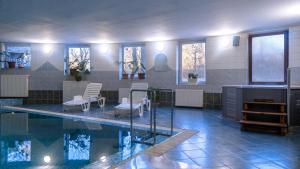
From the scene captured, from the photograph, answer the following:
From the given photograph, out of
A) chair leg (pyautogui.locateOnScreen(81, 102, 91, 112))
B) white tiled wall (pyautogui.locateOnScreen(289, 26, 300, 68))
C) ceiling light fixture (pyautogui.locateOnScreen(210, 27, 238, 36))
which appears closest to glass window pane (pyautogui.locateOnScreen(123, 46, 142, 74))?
chair leg (pyautogui.locateOnScreen(81, 102, 91, 112))

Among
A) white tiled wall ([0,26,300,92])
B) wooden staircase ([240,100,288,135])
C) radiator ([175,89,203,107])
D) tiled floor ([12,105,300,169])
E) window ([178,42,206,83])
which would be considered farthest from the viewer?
window ([178,42,206,83])

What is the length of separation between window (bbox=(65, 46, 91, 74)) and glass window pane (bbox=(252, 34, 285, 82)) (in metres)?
6.03

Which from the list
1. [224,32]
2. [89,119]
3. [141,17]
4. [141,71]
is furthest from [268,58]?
[89,119]

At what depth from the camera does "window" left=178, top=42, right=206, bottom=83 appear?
29.6 feet

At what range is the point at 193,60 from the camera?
9.18 m

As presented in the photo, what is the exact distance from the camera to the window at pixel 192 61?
902 cm

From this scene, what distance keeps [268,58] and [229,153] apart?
4.81 m

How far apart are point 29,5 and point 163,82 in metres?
5.47

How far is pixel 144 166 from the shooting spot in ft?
9.55

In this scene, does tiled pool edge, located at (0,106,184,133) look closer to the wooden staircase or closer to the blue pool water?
the blue pool water

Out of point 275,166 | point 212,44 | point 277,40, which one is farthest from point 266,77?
point 275,166

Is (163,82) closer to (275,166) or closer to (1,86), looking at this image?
(1,86)

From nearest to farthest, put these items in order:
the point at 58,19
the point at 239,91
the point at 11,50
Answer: the point at 239,91 < the point at 58,19 < the point at 11,50

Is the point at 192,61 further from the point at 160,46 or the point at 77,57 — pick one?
the point at 77,57
